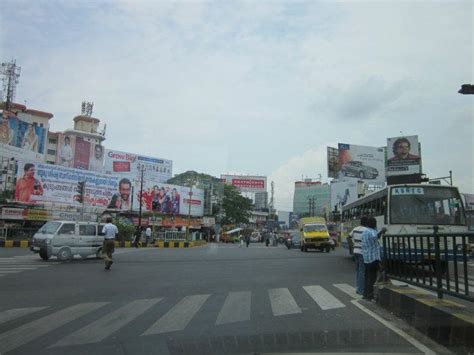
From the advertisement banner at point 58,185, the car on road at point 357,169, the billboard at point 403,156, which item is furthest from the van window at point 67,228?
the car on road at point 357,169

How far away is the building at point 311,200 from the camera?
100 m

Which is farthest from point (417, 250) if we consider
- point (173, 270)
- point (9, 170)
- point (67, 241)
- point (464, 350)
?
point (9, 170)

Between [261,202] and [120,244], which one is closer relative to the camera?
[120,244]

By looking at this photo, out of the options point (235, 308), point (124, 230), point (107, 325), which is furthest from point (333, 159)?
point (107, 325)

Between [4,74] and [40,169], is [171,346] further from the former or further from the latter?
[4,74]

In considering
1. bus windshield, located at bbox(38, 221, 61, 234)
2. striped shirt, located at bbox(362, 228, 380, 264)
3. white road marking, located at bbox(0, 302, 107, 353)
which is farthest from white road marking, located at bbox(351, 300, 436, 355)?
bus windshield, located at bbox(38, 221, 61, 234)

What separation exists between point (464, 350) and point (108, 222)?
13.7 meters

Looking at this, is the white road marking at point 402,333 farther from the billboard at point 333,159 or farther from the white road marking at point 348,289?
the billboard at point 333,159

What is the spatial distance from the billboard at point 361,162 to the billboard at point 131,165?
28.3m

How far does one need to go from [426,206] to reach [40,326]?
1304cm

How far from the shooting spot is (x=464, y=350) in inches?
226

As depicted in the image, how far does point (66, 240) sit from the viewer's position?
20266 mm

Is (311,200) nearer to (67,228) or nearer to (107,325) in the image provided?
(67,228)

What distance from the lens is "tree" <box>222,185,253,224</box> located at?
83.4 meters
